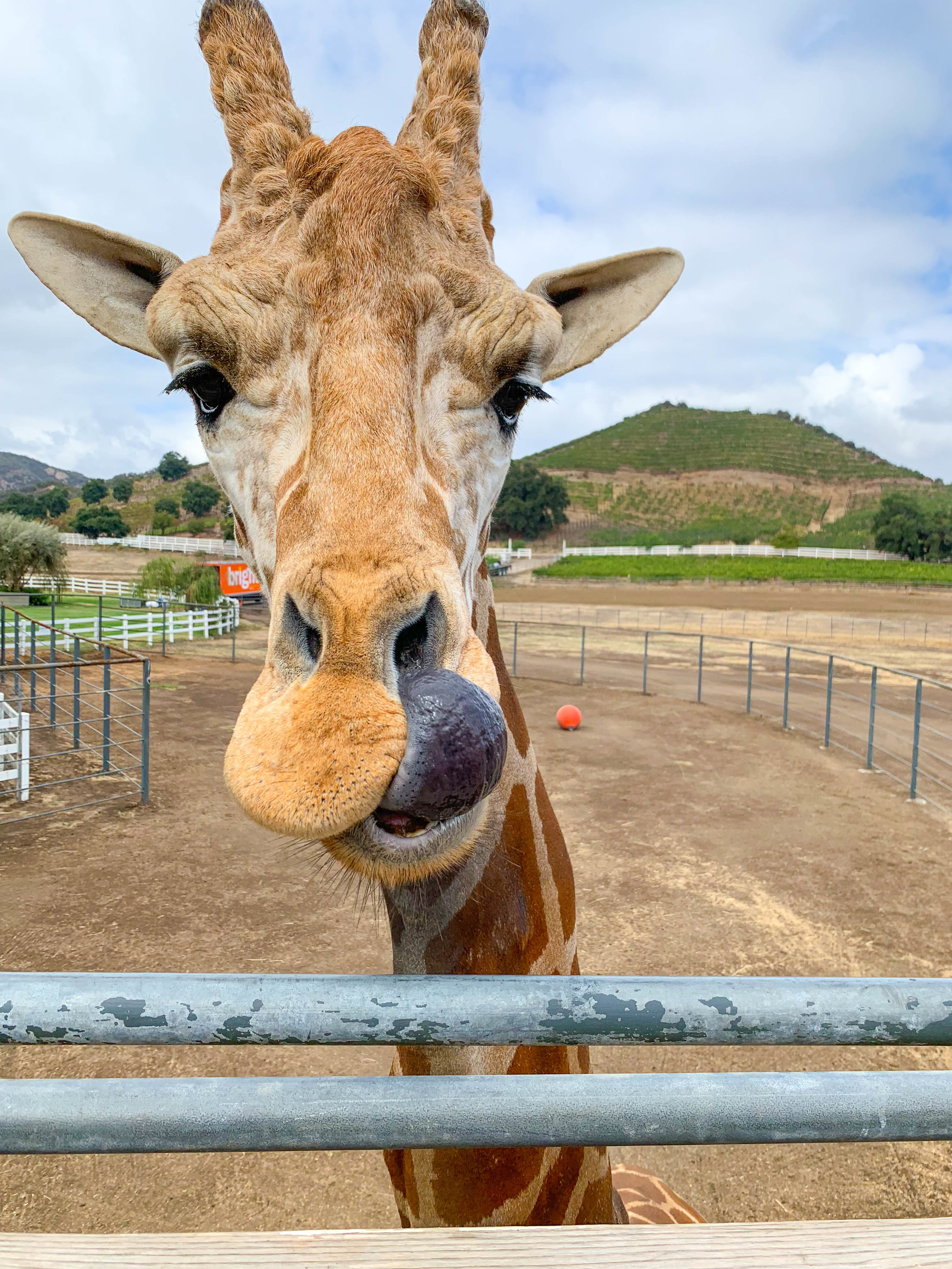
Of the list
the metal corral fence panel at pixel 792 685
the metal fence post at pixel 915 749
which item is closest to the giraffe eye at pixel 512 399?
the metal corral fence panel at pixel 792 685

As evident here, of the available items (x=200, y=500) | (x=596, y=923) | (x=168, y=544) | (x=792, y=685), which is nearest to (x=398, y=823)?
(x=596, y=923)

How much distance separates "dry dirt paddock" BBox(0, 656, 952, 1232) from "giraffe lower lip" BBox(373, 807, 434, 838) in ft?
2.56

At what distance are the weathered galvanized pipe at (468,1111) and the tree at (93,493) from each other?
125 metres

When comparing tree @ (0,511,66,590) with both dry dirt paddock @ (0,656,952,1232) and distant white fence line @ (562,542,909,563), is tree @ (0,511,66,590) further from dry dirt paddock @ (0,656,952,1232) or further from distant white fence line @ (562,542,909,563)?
distant white fence line @ (562,542,909,563)

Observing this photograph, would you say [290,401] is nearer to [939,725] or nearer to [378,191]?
[378,191]

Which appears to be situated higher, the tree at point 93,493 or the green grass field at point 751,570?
the tree at point 93,493

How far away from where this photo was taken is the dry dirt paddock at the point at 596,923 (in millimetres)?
3975

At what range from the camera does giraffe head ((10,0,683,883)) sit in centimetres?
109

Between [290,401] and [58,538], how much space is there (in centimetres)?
3756

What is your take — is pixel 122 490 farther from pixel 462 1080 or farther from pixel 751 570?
pixel 462 1080

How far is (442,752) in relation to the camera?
3.54ft

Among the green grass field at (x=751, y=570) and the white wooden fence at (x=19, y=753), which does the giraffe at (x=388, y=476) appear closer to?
the white wooden fence at (x=19, y=753)

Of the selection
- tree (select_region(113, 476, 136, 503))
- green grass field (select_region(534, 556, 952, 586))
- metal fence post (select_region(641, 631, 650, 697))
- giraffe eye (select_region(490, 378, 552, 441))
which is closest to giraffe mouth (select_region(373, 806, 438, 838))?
giraffe eye (select_region(490, 378, 552, 441))

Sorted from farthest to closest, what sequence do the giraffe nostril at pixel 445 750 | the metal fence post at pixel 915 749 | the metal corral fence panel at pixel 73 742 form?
1. the metal fence post at pixel 915 749
2. the metal corral fence panel at pixel 73 742
3. the giraffe nostril at pixel 445 750
